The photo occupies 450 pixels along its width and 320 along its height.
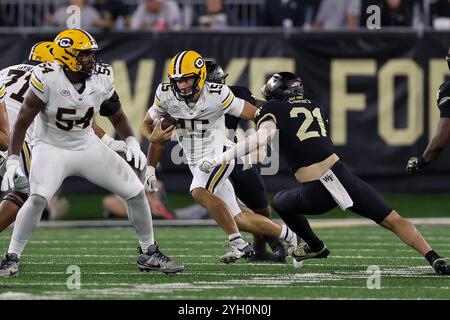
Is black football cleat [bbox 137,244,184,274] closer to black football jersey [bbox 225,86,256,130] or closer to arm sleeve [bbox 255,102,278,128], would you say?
arm sleeve [bbox 255,102,278,128]

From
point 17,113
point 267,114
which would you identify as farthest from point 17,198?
point 267,114

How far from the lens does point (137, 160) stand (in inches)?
294

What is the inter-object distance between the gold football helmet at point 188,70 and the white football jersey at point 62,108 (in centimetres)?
82

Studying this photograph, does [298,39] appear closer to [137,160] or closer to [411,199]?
[411,199]

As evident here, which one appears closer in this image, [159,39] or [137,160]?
[137,160]

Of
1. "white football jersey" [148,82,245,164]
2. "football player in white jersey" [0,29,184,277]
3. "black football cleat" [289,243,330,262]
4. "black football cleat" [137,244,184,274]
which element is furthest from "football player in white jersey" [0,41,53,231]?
"black football cleat" [289,243,330,262]

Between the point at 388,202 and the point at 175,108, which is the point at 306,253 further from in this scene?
the point at 388,202

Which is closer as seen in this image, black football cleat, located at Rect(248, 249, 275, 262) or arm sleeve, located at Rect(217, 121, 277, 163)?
arm sleeve, located at Rect(217, 121, 277, 163)

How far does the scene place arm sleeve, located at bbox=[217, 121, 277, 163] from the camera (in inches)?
292

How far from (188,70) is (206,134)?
63cm

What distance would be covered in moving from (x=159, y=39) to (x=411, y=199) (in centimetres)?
347

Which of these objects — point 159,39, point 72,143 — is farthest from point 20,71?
point 159,39

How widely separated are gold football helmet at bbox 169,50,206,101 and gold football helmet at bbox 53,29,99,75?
86cm

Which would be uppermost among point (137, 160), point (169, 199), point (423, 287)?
point (137, 160)
